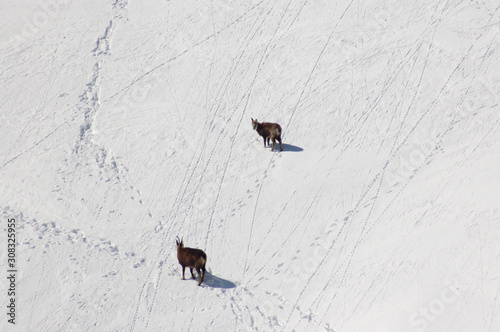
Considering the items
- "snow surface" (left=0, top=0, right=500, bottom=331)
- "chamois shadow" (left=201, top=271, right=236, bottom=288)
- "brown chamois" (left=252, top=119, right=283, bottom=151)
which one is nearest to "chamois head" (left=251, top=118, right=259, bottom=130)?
"brown chamois" (left=252, top=119, right=283, bottom=151)

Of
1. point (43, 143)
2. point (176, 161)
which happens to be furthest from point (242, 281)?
point (43, 143)

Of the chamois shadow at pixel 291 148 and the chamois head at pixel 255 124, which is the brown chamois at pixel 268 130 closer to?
the chamois head at pixel 255 124

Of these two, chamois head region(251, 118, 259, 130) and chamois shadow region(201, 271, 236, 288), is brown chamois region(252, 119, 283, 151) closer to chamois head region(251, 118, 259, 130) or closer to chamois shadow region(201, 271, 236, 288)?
chamois head region(251, 118, 259, 130)

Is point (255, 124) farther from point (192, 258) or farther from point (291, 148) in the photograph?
point (192, 258)

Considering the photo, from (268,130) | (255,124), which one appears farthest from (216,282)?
(255,124)

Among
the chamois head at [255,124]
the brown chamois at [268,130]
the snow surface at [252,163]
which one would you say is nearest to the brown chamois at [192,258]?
the snow surface at [252,163]
